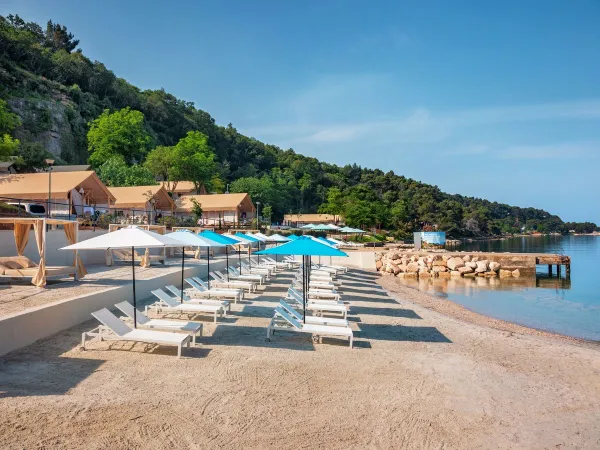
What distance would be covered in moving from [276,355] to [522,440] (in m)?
3.69

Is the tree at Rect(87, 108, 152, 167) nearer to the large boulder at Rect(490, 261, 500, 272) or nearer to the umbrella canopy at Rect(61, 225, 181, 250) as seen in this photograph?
the large boulder at Rect(490, 261, 500, 272)

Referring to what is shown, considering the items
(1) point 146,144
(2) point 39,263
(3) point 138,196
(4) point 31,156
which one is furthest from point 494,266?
(1) point 146,144

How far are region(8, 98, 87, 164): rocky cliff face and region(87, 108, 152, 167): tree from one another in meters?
2.81

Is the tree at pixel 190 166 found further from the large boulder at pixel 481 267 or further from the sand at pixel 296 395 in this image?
the sand at pixel 296 395

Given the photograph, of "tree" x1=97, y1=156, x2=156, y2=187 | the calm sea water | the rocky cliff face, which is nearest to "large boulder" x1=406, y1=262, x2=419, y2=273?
the calm sea water

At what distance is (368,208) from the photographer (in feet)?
190

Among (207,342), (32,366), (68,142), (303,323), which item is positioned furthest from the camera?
(68,142)

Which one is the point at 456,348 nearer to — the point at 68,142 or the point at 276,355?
the point at 276,355

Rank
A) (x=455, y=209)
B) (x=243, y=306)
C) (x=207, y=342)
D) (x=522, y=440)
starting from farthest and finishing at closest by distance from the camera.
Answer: (x=455, y=209)
(x=243, y=306)
(x=207, y=342)
(x=522, y=440)

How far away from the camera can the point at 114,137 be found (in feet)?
183

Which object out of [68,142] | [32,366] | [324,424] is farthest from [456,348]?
[68,142]

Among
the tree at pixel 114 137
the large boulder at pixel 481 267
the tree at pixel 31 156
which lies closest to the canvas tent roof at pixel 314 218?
the tree at pixel 114 137

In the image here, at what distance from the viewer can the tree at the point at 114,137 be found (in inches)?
2178

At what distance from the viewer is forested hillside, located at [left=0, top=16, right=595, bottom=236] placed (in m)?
51.9
